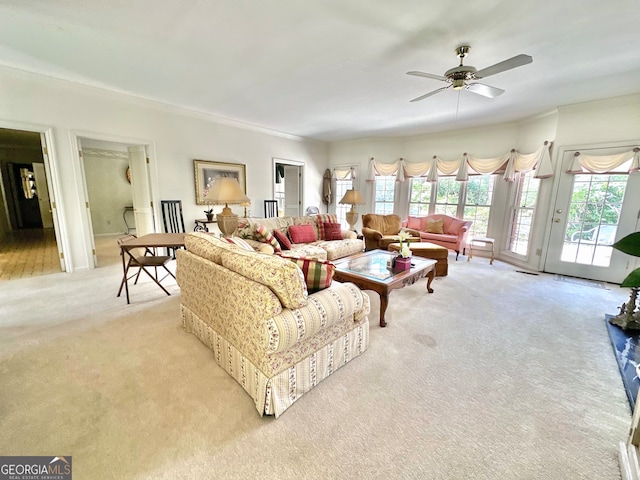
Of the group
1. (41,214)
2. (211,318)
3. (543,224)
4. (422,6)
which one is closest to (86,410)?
(211,318)

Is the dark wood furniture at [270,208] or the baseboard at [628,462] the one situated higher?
the dark wood furniture at [270,208]

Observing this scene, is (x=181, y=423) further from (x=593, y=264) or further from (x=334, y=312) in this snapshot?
(x=593, y=264)

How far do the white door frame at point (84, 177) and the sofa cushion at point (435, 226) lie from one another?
530cm

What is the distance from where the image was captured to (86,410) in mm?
1545

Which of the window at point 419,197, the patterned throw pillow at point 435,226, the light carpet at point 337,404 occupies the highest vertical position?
the window at point 419,197

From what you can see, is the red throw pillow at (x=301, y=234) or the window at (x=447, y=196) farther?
the window at (x=447, y=196)

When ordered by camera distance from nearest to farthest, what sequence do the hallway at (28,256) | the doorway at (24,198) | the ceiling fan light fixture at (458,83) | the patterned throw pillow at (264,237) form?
the ceiling fan light fixture at (458,83), the patterned throw pillow at (264,237), the hallway at (28,256), the doorway at (24,198)

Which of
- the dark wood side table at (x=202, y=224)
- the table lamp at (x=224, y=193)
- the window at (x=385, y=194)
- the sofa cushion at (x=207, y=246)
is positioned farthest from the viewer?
the window at (x=385, y=194)

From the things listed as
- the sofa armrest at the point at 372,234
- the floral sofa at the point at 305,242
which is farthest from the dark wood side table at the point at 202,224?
the sofa armrest at the point at 372,234

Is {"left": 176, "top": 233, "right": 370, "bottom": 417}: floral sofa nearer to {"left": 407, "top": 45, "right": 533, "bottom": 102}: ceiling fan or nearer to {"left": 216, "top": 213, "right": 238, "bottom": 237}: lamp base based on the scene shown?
{"left": 216, "top": 213, "right": 238, "bottom": 237}: lamp base

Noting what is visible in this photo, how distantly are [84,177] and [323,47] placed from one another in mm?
3966

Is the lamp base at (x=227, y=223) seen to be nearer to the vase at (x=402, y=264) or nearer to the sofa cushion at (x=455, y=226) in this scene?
the vase at (x=402, y=264)

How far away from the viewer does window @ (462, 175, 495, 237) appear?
5508 millimetres

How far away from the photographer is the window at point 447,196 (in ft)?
19.2
